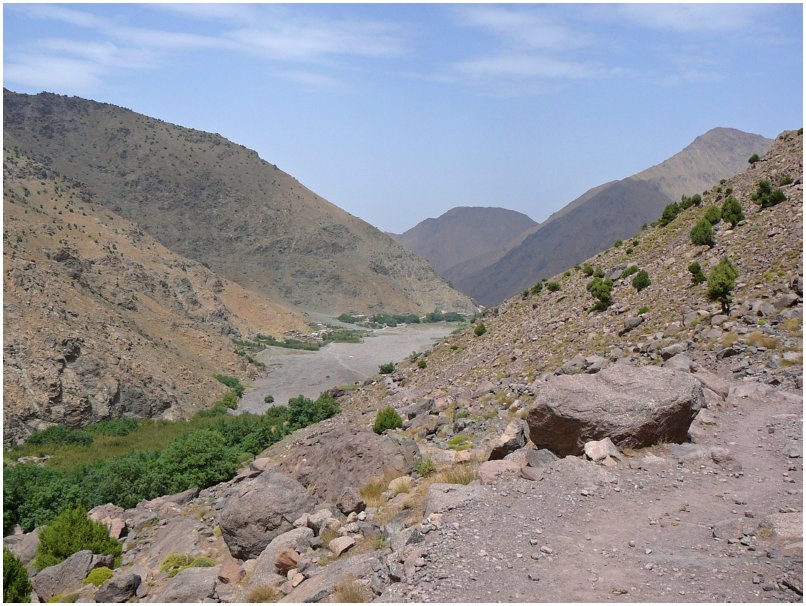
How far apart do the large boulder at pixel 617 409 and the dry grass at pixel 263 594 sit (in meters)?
4.97

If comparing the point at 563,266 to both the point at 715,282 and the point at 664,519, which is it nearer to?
the point at 715,282

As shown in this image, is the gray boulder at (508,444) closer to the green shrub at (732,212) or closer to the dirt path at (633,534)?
the dirt path at (633,534)

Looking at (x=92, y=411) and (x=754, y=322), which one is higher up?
(x=754, y=322)

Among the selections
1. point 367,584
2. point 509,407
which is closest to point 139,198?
point 509,407

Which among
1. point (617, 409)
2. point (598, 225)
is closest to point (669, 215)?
point (617, 409)

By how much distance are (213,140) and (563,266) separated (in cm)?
9498

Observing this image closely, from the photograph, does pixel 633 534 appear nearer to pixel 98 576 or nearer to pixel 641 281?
pixel 98 576

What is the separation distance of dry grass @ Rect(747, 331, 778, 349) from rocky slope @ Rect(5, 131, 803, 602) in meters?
0.05

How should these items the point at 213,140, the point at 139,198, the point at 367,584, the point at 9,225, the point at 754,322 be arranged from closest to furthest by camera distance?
the point at 367,584, the point at 754,322, the point at 9,225, the point at 139,198, the point at 213,140

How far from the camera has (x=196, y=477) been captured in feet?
66.4

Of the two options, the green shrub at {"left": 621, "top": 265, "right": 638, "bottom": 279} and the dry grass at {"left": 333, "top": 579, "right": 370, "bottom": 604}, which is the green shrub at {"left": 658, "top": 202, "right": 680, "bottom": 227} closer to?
the green shrub at {"left": 621, "top": 265, "right": 638, "bottom": 279}

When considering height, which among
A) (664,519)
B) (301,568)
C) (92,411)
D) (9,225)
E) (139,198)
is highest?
(139,198)

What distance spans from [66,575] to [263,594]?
7750mm

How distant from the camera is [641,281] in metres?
23.3
